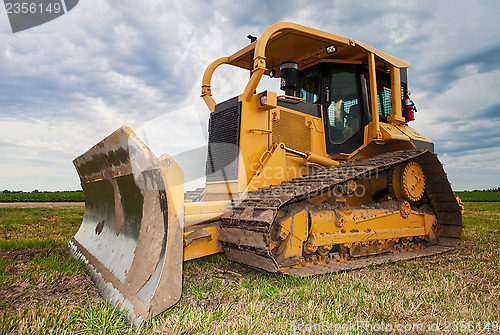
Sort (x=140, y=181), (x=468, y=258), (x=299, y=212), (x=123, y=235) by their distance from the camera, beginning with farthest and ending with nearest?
(x=468, y=258) → (x=299, y=212) → (x=123, y=235) → (x=140, y=181)

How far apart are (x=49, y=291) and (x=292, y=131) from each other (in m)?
3.41

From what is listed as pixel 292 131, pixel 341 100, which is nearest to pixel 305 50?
pixel 341 100

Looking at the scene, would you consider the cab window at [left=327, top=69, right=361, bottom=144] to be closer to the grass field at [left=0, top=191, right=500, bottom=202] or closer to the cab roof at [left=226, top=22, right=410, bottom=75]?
the cab roof at [left=226, top=22, right=410, bottom=75]

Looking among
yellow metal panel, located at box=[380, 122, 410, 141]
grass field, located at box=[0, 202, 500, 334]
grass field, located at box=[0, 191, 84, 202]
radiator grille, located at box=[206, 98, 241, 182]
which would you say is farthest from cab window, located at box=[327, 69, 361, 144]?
Answer: grass field, located at box=[0, 191, 84, 202]

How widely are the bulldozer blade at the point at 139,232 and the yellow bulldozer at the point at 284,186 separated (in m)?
0.01

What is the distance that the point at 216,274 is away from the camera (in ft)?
11.4

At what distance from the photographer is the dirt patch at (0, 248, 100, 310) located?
7.93ft

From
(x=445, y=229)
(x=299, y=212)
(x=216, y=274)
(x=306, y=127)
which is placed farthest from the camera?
(x=445, y=229)

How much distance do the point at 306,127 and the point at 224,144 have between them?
1292mm

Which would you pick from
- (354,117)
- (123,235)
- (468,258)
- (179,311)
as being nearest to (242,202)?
(123,235)

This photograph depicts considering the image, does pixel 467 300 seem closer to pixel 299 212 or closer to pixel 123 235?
pixel 299 212

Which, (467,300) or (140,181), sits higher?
(140,181)

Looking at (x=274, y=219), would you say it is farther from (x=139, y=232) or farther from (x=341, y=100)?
(x=341, y=100)

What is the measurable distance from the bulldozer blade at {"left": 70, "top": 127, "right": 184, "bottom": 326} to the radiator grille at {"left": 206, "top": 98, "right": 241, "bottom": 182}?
4.89 ft
